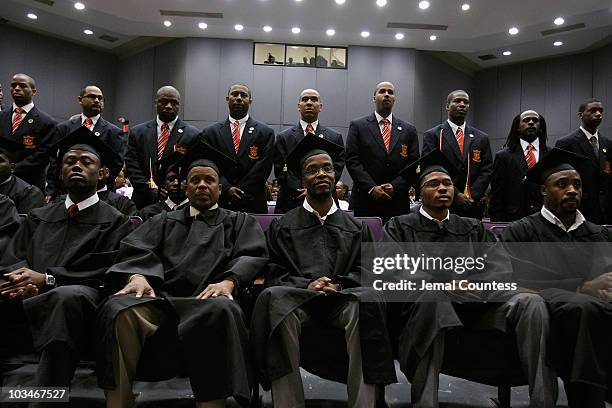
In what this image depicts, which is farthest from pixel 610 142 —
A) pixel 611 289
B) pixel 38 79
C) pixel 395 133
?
pixel 38 79

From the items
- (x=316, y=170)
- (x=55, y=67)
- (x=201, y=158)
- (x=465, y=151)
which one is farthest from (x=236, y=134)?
(x=55, y=67)

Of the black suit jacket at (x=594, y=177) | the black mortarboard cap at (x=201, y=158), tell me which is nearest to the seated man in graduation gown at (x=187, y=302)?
the black mortarboard cap at (x=201, y=158)

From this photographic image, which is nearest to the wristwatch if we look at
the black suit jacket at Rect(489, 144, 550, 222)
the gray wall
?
the black suit jacket at Rect(489, 144, 550, 222)

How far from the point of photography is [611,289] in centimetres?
285

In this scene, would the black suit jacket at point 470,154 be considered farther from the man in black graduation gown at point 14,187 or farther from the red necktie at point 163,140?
the man in black graduation gown at point 14,187

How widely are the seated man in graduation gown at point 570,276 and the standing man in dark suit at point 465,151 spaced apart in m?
1.07

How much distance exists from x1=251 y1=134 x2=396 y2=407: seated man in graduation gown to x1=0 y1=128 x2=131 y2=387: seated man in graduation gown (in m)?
1.02

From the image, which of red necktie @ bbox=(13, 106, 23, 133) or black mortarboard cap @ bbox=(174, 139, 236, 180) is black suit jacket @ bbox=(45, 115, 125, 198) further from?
black mortarboard cap @ bbox=(174, 139, 236, 180)

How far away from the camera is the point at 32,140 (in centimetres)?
507

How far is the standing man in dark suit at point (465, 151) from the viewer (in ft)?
15.6

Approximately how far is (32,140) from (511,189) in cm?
521

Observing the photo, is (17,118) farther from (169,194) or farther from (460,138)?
(460,138)

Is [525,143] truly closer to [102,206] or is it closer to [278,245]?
[278,245]

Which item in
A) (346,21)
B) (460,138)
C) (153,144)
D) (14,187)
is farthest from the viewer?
(346,21)
